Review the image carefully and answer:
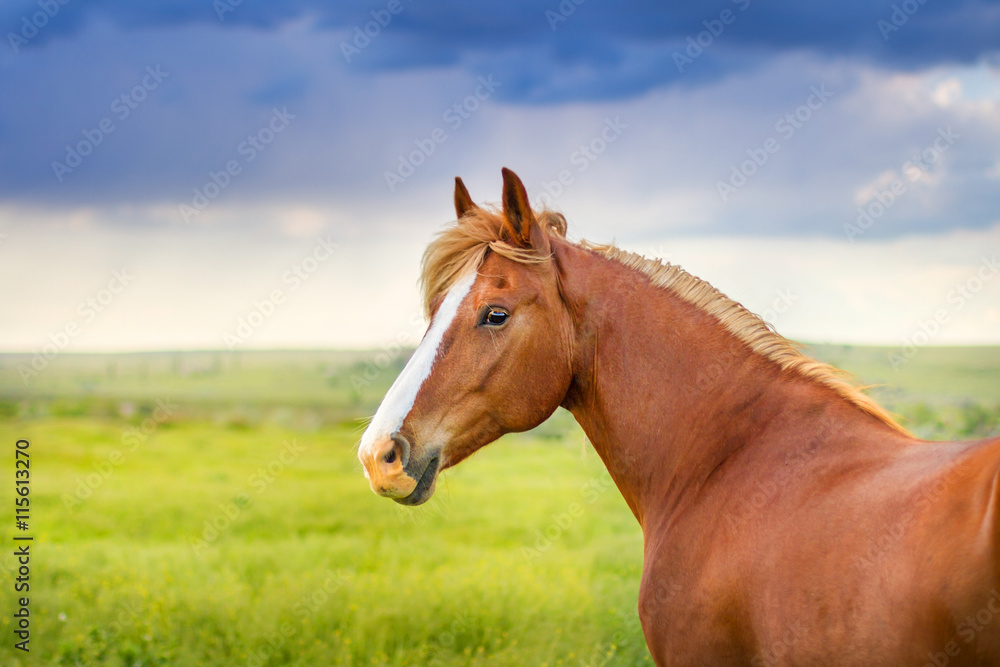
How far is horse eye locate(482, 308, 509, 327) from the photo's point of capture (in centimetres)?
314

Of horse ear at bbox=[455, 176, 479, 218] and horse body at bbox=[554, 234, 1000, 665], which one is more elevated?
horse ear at bbox=[455, 176, 479, 218]

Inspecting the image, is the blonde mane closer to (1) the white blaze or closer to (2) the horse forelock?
(2) the horse forelock

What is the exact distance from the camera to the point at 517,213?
3.26 m

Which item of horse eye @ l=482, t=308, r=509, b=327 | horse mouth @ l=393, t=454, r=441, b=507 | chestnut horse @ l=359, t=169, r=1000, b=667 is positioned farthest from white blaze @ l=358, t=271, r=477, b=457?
horse mouth @ l=393, t=454, r=441, b=507

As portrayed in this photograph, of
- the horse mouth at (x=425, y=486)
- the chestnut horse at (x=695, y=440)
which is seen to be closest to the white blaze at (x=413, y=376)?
the chestnut horse at (x=695, y=440)

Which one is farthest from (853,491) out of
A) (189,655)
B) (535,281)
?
(189,655)

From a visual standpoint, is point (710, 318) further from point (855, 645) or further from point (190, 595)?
point (190, 595)

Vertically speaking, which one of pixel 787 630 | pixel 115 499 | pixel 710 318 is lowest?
pixel 115 499

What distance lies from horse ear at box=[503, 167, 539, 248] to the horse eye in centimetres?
36

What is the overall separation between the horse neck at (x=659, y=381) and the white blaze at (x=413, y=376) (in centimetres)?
53

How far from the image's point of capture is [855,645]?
7.33ft

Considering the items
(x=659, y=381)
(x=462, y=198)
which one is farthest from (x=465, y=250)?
(x=659, y=381)

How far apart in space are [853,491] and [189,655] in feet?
19.6

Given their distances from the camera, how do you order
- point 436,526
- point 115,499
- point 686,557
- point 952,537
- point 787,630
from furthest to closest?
1. point 115,499
2. point 436,526
3. point 686,557
4. point 787,630
5. point 952,537
